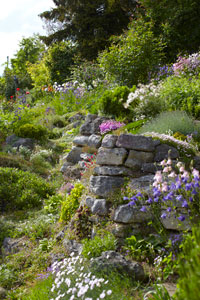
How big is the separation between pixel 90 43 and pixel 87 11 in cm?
238

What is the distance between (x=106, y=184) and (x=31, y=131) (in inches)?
243

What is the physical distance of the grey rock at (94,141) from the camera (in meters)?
7.22

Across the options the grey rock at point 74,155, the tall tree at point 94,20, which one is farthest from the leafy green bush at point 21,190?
the tall tree at point 94,20

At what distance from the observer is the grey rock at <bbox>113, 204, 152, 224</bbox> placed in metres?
4.07

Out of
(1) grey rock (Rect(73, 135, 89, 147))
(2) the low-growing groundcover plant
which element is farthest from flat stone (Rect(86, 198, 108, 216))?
(1) grey rock (Rect(73, 135, 89, 147))

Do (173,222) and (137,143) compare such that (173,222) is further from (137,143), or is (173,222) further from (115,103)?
(115,103)

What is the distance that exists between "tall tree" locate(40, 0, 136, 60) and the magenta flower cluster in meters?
11.0

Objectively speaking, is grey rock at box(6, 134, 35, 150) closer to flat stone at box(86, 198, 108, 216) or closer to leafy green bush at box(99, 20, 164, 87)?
leafy green bush at box(99, 20, 164, 87)

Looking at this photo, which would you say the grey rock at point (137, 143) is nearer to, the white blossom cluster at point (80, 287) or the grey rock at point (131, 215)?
the grey rock at point (131, 215)

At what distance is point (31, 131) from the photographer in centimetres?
1022

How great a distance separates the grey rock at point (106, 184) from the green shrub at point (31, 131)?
234 inches

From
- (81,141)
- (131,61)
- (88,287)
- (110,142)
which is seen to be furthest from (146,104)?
(88,287)

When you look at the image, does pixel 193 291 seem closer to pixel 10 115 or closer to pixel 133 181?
pixel 133 181

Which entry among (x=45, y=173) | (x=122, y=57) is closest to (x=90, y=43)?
(x=122, y=57)
